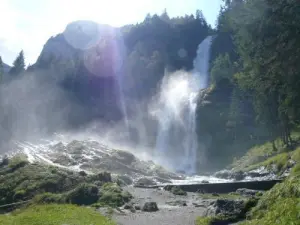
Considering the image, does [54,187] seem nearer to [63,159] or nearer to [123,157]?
[63,159]

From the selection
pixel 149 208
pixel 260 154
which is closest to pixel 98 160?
pixel 260 154

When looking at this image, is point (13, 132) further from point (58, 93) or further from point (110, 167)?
point (110, 167)

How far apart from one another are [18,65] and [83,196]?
11339 cm

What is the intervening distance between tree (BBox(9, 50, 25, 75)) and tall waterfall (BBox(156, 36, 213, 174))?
5830 cm

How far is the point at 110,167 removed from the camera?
168 feet

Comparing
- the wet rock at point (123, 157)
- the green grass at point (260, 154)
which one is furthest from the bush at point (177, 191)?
the wet rock at point (123, 157)

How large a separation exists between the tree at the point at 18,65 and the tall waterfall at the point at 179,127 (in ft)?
191

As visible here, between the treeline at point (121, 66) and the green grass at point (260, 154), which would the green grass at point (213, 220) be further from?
the treeline at point (121, 66)

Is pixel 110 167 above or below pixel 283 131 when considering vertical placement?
below

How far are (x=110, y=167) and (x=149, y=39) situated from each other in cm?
9742

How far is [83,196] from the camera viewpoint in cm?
2441

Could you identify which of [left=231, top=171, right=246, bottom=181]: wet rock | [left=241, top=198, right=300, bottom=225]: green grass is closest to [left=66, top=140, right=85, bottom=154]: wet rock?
[left=231, top=171, right=246, bottom=181]: wet rock

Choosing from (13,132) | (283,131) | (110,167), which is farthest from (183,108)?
(13,132)

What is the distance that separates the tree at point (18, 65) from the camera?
123m
